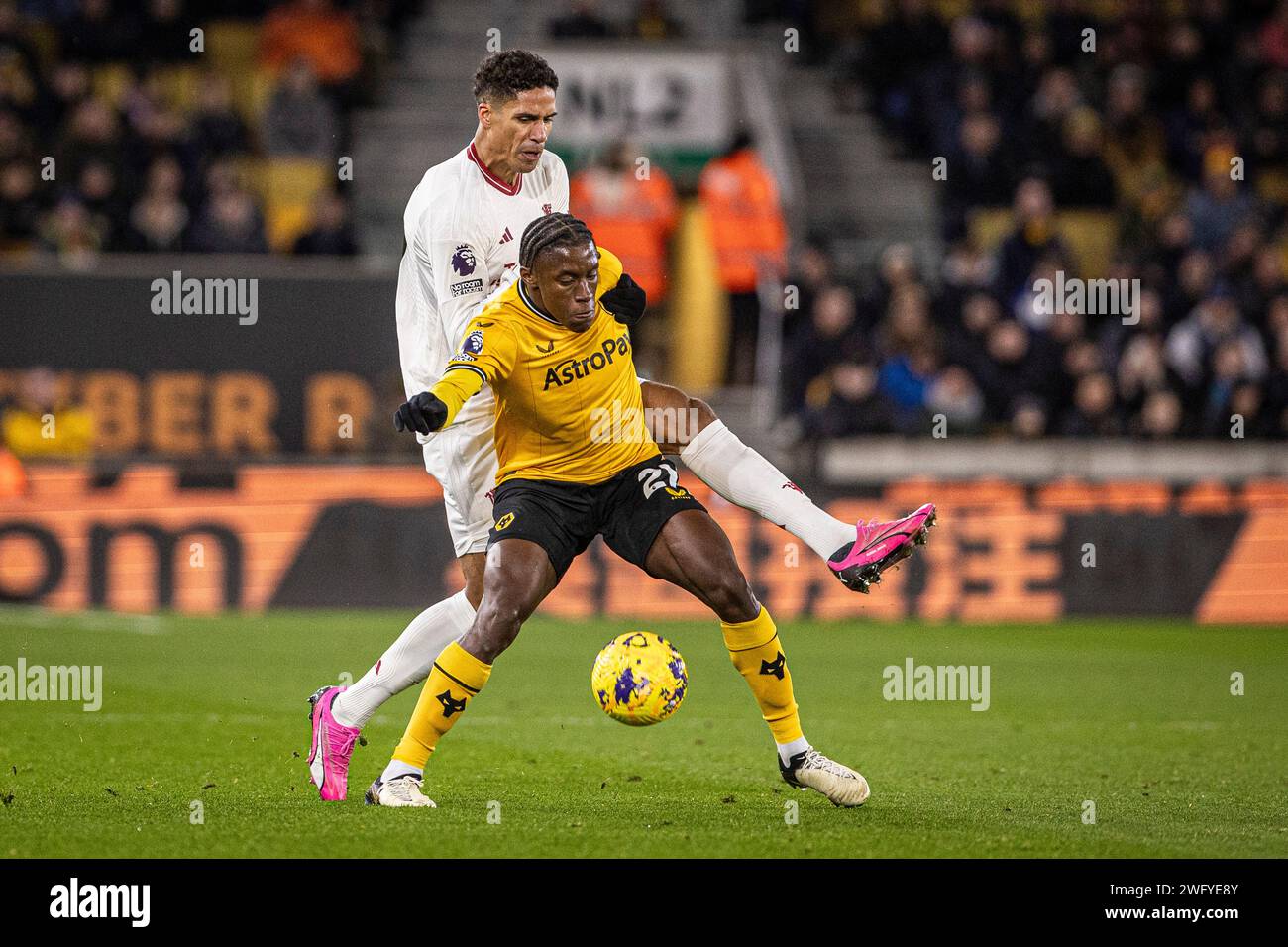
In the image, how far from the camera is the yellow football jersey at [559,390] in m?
6.73

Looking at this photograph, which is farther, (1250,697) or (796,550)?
(796,550)

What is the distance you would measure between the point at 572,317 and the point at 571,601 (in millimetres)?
7778

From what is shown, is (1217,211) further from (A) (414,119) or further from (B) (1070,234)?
(A) (414,119)

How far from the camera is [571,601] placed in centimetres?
1434

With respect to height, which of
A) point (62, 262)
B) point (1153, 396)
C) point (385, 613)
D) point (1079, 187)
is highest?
point (1079, 187)

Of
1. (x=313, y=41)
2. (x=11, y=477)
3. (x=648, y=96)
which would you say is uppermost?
(x=313, y=41)

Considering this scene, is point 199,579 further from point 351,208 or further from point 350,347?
point 351,208

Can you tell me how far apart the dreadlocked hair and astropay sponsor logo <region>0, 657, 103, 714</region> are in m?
4.27

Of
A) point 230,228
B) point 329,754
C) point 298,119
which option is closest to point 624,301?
point 329,754

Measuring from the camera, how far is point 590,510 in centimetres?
688

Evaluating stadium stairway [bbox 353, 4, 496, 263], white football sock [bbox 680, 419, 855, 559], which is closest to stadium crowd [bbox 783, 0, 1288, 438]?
stadium stairway [bbox 353, 4, 496, 263]

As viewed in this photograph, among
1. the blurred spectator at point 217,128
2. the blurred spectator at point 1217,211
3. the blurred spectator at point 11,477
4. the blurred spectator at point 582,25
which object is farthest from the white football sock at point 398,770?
the blurred spectator at point 1217,211
